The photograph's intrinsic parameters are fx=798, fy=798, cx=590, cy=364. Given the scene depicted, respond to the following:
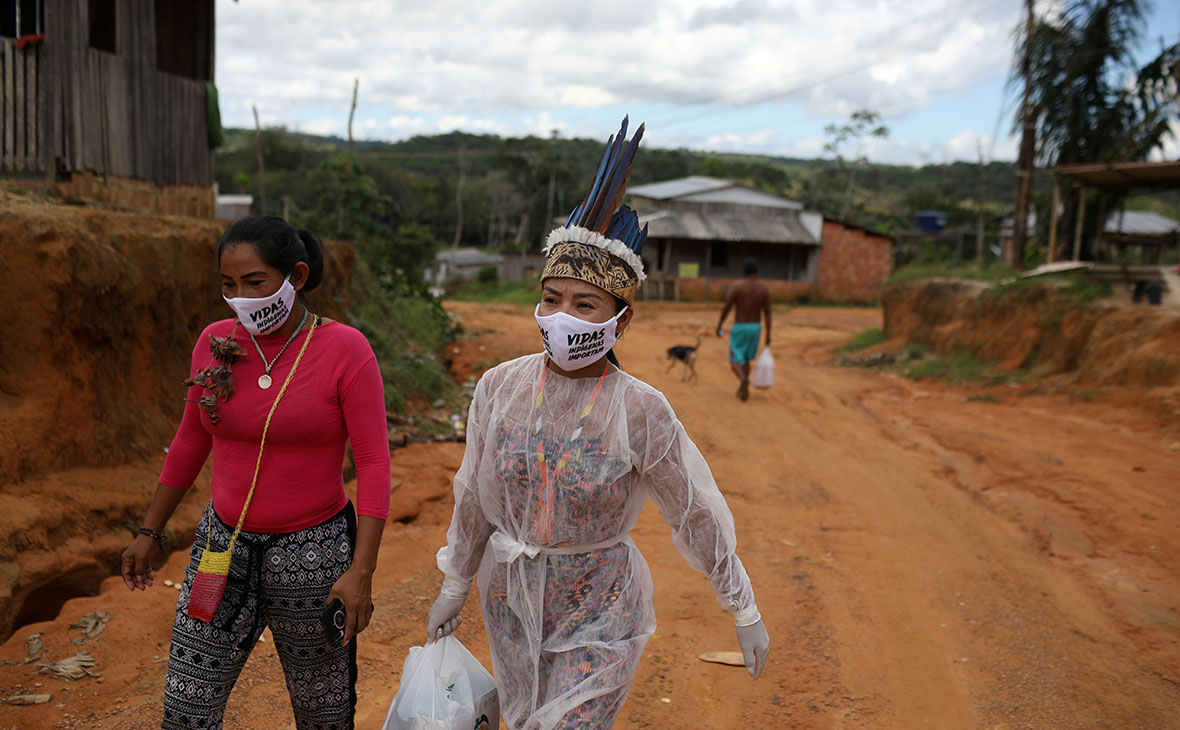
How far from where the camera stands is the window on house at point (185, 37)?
1079 centimetres

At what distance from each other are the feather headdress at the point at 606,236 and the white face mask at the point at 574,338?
4.9 inches

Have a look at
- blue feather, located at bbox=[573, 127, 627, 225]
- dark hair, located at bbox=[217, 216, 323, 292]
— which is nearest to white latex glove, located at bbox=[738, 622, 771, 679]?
blue feather, located at bbox=[573, 127, 627, 225]

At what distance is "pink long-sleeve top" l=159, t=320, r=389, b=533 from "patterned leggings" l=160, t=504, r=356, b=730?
0.07 m

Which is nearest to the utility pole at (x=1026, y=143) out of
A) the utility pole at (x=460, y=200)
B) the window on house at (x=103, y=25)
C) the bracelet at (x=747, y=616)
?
the window on house at (x=103, y=25)

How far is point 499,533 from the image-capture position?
8.18 ft

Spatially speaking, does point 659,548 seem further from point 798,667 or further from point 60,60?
point 60,60

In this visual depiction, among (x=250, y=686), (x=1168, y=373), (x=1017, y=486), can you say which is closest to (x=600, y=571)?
(x=250, y=686)

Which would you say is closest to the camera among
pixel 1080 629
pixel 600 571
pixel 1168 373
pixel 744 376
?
pixel 600 571

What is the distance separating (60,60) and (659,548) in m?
8.08

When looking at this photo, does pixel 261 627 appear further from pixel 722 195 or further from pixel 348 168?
pixel 722 195

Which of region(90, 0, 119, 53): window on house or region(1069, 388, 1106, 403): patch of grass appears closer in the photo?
region(90, 0, 119, 53): window on house

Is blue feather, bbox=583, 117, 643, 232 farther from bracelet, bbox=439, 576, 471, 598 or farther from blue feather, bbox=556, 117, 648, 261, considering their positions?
bracelet, bbox=439, 576, 471, 598

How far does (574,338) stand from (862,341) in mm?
17386

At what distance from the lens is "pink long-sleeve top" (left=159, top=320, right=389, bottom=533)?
93.8 inches
